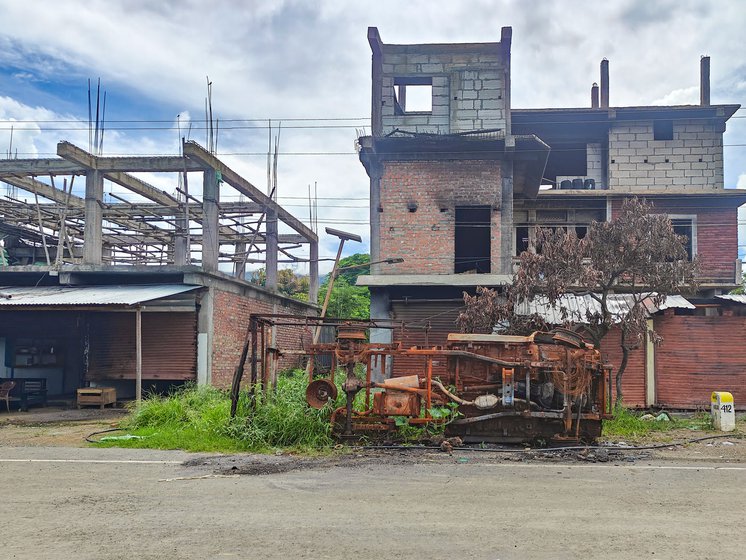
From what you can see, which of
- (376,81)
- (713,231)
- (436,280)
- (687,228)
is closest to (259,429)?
(436,280)

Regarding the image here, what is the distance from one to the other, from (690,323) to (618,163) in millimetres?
8984

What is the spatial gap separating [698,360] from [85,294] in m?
16.7

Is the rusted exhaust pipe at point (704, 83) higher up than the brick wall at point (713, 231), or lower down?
higher up

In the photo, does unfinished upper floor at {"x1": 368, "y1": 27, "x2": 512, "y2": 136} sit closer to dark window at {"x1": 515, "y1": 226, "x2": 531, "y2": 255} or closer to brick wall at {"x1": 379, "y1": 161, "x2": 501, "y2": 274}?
brick wall at {"x1": 379, "y1": 161, "x2": 501, "y2": 274}

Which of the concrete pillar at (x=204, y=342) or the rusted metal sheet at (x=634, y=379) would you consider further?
the concrete pillar at (x=204, y=342)

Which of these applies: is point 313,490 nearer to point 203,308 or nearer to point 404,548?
point 404,548

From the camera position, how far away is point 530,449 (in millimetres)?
10891

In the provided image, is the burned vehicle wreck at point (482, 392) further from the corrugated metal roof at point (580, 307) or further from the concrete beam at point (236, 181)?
the concrete beam at point (236, 181)

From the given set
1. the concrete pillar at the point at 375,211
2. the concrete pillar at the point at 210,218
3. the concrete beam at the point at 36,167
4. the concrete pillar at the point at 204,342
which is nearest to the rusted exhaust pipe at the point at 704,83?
the concrete pillar at the point at 375,211

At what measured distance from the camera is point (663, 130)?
23.3 m

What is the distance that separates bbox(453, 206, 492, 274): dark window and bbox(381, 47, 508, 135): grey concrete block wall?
255cm

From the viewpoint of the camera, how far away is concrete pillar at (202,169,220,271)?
18953 mm

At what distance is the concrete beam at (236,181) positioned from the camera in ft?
60.6

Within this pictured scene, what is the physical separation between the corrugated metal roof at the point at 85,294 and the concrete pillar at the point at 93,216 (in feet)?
3.42
